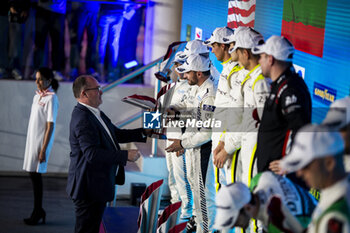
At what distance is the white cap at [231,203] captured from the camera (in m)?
2.38

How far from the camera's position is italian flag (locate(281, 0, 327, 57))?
3.84 meters

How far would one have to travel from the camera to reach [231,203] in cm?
237

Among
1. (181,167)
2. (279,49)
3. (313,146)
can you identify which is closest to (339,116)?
(313,146)

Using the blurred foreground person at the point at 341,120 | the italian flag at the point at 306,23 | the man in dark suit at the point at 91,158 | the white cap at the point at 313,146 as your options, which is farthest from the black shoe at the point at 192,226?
the white cap at the point at 313,146

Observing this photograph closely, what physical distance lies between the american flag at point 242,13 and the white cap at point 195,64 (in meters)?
0.57

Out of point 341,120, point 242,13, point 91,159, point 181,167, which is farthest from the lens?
point 181,167

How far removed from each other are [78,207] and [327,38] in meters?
2.10

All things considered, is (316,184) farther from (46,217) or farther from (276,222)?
(46,217)

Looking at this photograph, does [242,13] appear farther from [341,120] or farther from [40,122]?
[341,120]

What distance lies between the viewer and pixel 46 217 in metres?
6.22

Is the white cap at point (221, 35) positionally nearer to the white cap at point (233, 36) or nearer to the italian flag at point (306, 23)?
the white cap at point (233, 36)

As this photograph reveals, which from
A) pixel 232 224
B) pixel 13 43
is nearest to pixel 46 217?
pixel 13 43

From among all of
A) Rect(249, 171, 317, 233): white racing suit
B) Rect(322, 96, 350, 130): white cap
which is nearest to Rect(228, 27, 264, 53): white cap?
Rect(322, 96, 350, 130): white cap

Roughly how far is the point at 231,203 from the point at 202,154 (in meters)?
2.58
